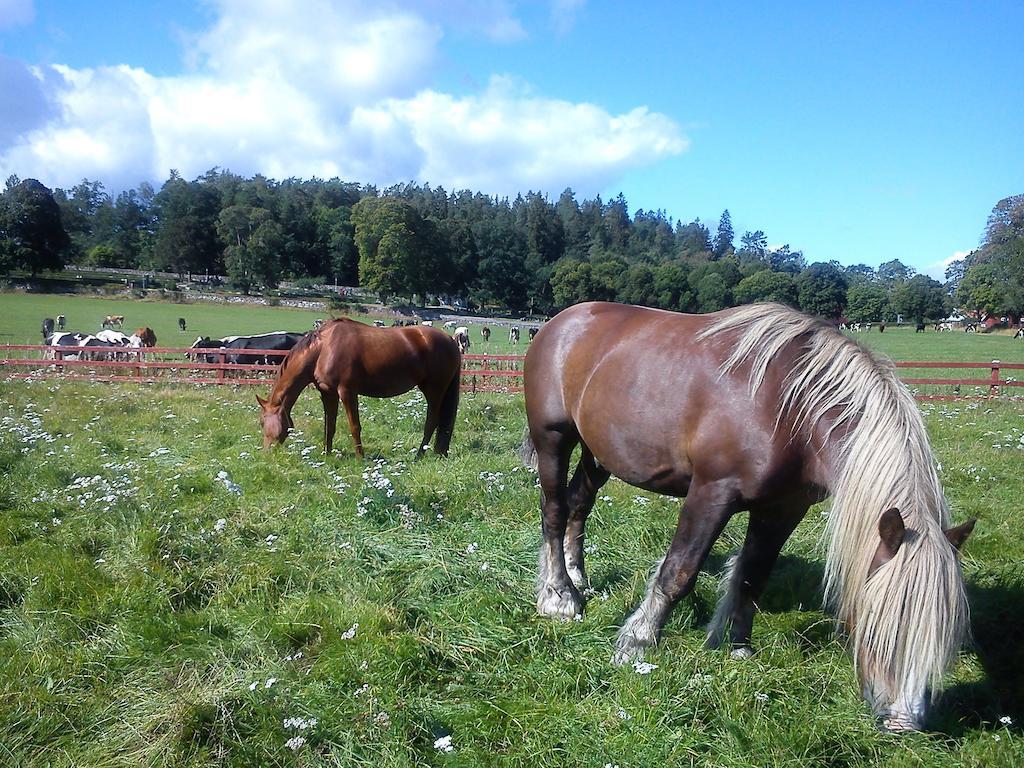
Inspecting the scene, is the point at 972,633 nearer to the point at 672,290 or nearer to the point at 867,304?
the point at 672,290

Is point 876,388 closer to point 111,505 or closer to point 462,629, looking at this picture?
point 462,629

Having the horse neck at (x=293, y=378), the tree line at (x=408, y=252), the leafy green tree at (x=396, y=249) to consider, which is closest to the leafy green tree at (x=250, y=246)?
the tree line at (x=408, y=252)

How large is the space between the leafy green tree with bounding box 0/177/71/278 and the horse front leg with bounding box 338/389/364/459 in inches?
2633

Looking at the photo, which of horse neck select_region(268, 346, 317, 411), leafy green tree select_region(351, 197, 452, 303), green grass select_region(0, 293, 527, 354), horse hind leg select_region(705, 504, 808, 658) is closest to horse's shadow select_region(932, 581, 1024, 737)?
horse hind leg select_region(705, 504, 808, 658)

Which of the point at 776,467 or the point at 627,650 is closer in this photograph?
the point at 776,467

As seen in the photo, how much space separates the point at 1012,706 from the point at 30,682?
4.73 m

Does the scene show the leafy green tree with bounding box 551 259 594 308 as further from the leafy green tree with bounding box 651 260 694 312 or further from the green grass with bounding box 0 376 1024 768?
the green grass with bounding box 0 376 1024 768

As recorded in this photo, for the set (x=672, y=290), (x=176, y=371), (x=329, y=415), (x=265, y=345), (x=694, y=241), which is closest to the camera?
(x=329, y=415)

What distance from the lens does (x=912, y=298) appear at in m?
82.2

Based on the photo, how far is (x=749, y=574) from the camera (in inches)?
136

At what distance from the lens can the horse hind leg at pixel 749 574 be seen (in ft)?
10.9

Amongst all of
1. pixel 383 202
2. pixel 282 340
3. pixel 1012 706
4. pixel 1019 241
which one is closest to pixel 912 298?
pixel 1019 241

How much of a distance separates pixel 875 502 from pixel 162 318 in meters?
46.1

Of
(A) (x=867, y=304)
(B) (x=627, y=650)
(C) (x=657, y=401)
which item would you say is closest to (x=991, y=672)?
(B) (x=627, y=650)
